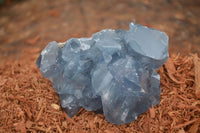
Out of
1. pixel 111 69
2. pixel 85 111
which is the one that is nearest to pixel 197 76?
pixel 111 69

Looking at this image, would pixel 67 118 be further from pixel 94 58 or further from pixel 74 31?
pixel 74 31

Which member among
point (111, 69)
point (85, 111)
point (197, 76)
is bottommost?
point (85, 111)

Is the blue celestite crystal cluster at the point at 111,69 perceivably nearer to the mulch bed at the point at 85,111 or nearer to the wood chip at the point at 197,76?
the mulch bed at the point at 85,111

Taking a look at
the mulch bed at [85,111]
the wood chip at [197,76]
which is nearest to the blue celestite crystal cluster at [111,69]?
the mulch bed at [85,111]

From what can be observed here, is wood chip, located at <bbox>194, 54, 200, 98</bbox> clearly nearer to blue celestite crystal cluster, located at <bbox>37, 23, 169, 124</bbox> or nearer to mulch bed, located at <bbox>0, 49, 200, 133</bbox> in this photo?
mulch bed, located at <bbox>0, 49, 200, 133</bbox>

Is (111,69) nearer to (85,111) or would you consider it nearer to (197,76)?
(85,111)

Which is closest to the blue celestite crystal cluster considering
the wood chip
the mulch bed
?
the mulch bed
